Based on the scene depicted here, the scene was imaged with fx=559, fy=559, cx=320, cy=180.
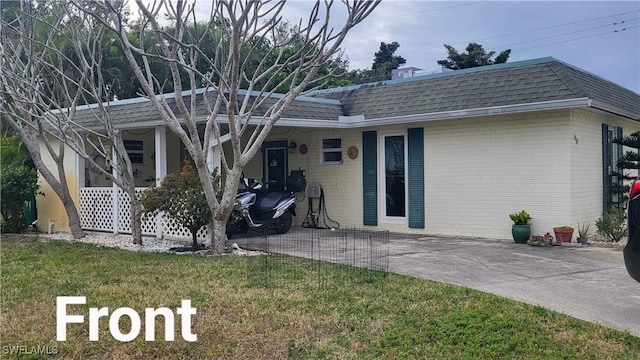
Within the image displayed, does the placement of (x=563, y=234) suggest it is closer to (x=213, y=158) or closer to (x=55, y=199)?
(x=213, y=158)

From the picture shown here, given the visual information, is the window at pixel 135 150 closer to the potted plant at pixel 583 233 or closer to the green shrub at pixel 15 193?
the green shrub at pixel 15 193

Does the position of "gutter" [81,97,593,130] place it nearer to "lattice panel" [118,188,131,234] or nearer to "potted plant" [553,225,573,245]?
"lattice panel" [118,188,131,234]

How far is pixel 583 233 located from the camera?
9.85m

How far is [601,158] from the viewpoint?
10969 mm

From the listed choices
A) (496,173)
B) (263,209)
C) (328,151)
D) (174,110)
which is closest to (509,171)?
(496,173)

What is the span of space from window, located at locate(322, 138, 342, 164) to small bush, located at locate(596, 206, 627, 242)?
18.5 feet

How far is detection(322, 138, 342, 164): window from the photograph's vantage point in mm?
13156

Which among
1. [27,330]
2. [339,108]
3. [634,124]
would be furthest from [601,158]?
[27,330]

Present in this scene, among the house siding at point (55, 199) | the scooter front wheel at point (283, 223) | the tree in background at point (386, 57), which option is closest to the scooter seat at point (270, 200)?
the scooter front wheel at point (283, 223)

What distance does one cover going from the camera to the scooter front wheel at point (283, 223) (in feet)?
38.0

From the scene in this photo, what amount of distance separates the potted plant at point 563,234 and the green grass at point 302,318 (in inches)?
172

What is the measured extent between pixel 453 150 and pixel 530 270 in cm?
428

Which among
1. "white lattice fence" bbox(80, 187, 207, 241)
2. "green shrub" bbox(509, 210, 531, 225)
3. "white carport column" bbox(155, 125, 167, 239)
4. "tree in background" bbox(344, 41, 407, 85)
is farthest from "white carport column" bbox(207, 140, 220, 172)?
"tree in background" bbox(344, 41, 407, 85)

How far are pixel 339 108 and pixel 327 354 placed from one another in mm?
9319
